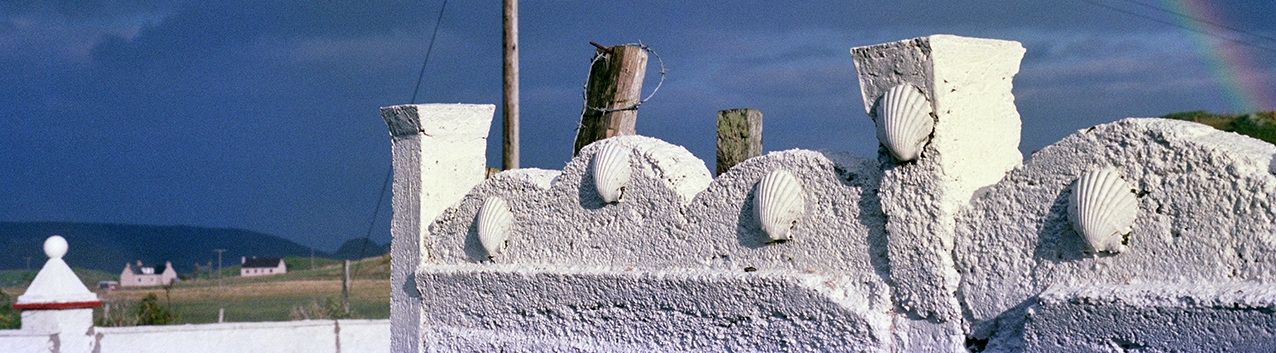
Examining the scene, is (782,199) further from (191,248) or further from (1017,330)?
(191,248)

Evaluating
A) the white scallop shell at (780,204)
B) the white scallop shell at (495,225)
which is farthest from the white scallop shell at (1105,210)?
the white scallop shell at (495,225)

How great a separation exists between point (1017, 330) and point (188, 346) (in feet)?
23.8

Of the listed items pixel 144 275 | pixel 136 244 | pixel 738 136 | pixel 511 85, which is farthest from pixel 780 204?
pixel 136 244

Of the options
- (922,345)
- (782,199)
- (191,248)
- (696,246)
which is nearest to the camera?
(922,345)

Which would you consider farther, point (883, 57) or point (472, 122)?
point (472, 122)

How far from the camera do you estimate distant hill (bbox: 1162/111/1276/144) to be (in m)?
7.45

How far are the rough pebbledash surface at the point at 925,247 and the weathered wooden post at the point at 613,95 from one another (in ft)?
4.11

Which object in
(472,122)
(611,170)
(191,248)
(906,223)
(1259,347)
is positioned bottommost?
(1259,347)

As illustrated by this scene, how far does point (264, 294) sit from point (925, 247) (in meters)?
29.2

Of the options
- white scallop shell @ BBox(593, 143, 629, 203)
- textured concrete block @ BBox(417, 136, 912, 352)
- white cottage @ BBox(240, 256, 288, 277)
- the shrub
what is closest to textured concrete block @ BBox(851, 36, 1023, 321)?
textured concrete block @ BBox(417, 136, 912, 352)

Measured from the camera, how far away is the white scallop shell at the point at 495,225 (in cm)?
524

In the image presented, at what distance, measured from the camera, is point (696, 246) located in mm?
4371

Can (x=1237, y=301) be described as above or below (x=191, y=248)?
below

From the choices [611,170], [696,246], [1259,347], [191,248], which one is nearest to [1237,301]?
[1259,347]
